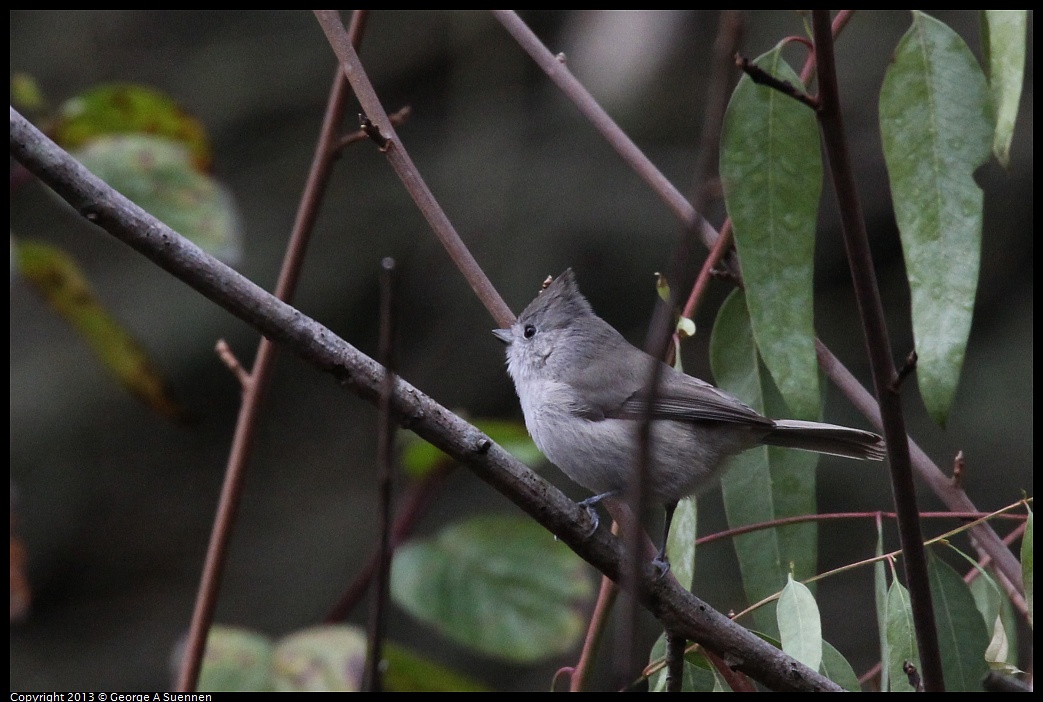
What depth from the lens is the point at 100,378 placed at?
7809mm

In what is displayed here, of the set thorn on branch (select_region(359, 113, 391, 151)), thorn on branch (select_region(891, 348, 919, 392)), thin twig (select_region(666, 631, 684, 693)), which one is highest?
thorn on branch (select_region(359, 113, 391, 151))

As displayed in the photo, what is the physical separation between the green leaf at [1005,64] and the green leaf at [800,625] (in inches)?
42.9

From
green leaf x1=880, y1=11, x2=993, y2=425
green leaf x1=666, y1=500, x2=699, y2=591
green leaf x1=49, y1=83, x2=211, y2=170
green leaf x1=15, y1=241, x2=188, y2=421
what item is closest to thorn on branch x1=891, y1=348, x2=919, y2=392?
green leaf x1=880, y1=11, x2=993, y2=425

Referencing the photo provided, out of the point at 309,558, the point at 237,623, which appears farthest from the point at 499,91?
the point at 237,623

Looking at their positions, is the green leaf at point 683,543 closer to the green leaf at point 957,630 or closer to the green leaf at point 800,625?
the green leaf at point 800,625

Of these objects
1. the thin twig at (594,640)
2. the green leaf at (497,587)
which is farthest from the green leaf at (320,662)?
the thin twig at (594,640)

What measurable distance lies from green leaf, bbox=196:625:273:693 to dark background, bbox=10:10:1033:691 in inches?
168

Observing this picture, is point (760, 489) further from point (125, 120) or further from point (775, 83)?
point (125, 120)

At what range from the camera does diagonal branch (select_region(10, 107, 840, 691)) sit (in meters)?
1.59

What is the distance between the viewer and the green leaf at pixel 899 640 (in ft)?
6.83

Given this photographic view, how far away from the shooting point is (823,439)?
2699 mm

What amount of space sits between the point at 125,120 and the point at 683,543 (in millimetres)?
2213

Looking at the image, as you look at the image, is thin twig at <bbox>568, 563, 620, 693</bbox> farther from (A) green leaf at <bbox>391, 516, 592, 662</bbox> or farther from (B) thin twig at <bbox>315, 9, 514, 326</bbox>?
(A) green leaf at <bbox>391, 516, 592, 662</bbox>

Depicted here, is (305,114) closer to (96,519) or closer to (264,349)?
(96,519)
